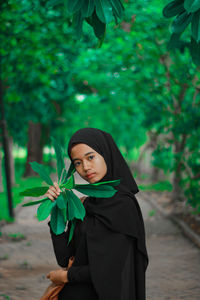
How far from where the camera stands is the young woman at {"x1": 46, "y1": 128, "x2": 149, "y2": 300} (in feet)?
7.88

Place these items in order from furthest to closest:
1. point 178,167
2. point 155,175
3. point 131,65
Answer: point 155,175
point 131,65
point 178,167

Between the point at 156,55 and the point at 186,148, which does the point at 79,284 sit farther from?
the point at 186,148

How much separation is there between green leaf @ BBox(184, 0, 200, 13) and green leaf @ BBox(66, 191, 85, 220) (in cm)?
118

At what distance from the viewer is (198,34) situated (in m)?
2.48

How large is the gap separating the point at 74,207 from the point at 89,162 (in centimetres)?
34

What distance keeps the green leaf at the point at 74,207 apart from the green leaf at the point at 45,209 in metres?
0.09

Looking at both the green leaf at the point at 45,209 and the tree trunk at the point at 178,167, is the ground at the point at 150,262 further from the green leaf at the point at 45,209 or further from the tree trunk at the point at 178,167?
the green leaf at the point at 45,209

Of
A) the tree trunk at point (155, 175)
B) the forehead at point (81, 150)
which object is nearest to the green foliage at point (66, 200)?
the forehead at point (81, 150)

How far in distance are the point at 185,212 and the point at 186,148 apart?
6.75 feet

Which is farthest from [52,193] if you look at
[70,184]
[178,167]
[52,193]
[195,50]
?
[178,167]

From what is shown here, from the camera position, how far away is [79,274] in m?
2.43

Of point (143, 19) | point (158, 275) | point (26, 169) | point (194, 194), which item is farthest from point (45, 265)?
point (26, 169)

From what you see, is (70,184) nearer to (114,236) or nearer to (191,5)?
(114,236)

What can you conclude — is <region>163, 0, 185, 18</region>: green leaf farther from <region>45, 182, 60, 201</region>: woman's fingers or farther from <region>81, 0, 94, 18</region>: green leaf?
<region>45, 182, 60, 201</region>: woman's fingers
